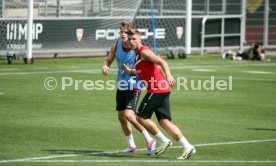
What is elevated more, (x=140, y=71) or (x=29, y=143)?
(x=140, y=71)

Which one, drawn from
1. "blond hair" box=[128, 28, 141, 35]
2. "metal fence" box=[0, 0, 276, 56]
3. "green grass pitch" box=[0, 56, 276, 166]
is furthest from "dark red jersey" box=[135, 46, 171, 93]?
"metal fence" box=[0, 0, 276, 56]

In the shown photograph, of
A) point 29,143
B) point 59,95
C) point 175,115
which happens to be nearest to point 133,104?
point 29,143

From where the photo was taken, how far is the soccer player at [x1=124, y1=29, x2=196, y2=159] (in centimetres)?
1259

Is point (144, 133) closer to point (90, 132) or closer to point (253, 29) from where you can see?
point (90, 132)

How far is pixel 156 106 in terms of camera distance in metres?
12.6

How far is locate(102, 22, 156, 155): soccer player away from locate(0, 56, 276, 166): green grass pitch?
319 mm

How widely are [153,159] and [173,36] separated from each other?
22870mm

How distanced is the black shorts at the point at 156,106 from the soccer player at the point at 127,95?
0.57 meters

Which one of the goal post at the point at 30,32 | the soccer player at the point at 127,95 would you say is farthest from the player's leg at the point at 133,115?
the goal post at the point at 30,32

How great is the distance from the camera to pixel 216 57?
1393 inches

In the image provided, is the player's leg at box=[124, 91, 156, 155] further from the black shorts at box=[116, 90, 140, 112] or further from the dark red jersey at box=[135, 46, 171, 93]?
the dark red jersey at box=[135, 46, 171, 93]

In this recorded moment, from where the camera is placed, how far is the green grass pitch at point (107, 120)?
1262 cm

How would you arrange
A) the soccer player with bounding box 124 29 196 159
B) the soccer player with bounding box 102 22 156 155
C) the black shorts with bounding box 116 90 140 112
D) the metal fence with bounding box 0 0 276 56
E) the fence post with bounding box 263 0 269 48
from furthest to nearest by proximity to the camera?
the fence post with bounding box 263 0 269 48 → the metal fence with bounding box 0 0 276 56 → the black shorts with bounding box 116 90 140 112 → the soccer player with bounding box 102 22 156 155 → the soccer player with bounding box 124 29 196 159

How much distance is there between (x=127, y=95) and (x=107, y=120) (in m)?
3.57
